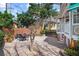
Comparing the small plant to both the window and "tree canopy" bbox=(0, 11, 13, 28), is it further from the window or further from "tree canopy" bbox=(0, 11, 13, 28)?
"tree canopy" bbox=(0, 11, 13, 28)

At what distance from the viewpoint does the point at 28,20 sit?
3643mm

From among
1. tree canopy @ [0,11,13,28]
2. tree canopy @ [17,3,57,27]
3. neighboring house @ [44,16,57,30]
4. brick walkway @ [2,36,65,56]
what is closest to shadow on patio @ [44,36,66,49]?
brick walkway @ [2,36,65,56]

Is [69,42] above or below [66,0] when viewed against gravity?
below

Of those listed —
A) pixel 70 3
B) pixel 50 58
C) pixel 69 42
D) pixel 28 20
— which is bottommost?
pixel 50 58

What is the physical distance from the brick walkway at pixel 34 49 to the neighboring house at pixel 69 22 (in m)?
0.17

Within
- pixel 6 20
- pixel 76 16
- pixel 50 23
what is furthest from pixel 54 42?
pixel 6 20

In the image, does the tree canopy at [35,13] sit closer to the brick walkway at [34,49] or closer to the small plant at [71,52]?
the brick walkway at [34,49]

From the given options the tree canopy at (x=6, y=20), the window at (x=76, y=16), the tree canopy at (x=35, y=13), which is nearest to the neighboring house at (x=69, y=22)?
the window at (x=76, y=16)

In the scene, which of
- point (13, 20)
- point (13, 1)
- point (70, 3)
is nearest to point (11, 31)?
point (13, 20)

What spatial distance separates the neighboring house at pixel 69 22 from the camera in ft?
11.8

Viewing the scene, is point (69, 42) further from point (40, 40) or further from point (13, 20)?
point (13, 20)

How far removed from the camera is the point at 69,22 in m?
3.62

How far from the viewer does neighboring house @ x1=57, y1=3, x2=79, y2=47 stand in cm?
361

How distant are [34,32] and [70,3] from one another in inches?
25.1
